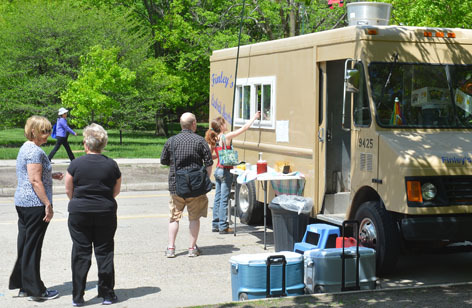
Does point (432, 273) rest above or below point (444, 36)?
below

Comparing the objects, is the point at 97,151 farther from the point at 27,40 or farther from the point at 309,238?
the point at 27,40

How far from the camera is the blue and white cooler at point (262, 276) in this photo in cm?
668

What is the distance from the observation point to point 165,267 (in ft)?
28.6

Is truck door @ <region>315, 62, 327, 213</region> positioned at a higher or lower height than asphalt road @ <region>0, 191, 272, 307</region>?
higher

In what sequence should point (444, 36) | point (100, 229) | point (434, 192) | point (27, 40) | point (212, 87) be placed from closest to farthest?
point (100, 229)
point (434, 192)
point (444, 36)
point (212, 87)
point (27, 40)

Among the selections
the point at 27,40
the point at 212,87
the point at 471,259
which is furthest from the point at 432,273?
the point at 27,40

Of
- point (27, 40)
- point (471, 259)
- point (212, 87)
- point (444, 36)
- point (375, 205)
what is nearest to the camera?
point (375, 205)

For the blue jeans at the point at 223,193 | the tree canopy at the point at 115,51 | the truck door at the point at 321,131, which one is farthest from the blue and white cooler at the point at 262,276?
the tree canopy at the point at 115,51

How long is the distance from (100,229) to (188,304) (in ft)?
3.58

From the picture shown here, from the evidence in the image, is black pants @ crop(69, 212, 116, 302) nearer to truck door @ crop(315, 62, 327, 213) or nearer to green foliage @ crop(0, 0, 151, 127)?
truck door @ crop(315, 62, 327, 213)

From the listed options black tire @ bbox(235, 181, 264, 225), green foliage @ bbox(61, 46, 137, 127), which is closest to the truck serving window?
black tire @ bbox(235, 181, 264, 225)

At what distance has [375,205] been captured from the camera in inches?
321

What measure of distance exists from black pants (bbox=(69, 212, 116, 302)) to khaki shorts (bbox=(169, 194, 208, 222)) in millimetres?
2318

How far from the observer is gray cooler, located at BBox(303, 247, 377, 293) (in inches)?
277
